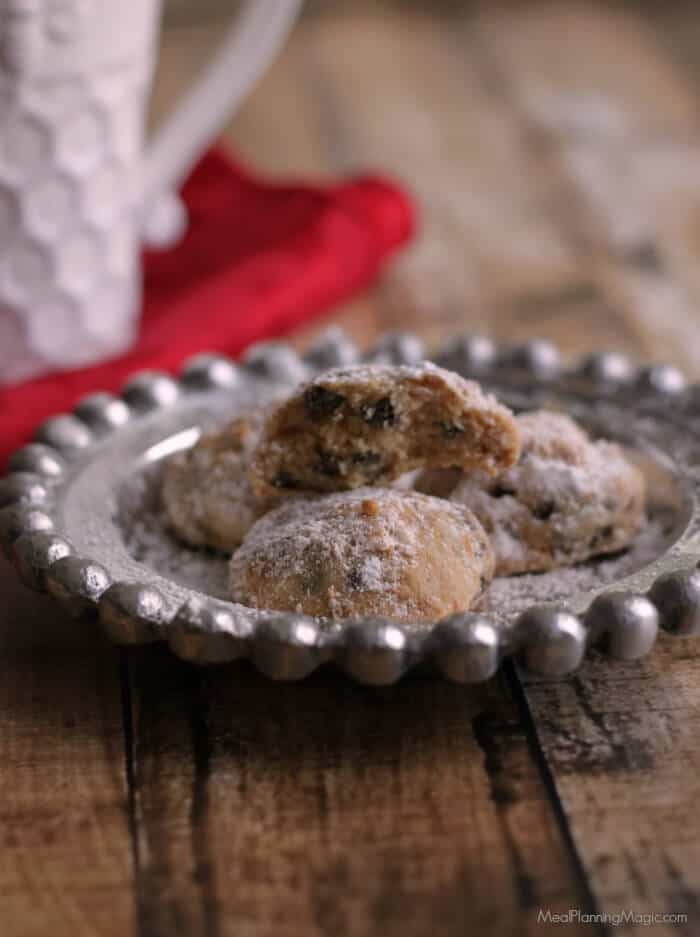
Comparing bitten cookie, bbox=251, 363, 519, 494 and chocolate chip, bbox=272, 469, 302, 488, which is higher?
bitten cookie, bbox=251, 363, 519, 494

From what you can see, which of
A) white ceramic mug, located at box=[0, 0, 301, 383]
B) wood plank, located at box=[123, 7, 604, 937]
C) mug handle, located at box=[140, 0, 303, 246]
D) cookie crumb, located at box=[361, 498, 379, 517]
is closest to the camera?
wood plank, located at box=[123, 7, 604, 937]

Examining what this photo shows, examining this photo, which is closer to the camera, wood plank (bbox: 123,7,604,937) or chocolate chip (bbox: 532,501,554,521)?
wood plank (bbox: 123,7,604,937)

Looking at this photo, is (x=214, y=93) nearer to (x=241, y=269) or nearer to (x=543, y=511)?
(x=241, y=269)

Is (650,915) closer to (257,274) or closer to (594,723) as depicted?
(594,723)

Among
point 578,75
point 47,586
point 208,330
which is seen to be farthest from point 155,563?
point 578,75

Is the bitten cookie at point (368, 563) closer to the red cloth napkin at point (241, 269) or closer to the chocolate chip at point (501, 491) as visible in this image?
the chocolate chip at point (501, 491)

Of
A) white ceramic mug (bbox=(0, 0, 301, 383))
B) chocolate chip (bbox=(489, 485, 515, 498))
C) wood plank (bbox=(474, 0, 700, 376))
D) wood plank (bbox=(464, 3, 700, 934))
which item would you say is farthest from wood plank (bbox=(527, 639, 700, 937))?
white ceramic mug (bbox=(0, 0, 301, 383))

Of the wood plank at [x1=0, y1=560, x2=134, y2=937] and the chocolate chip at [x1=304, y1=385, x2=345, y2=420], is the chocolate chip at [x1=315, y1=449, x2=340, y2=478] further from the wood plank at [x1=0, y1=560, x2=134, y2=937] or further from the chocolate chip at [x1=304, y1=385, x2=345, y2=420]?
the wood plank at [x1=0, y1=560, x2=134, y2=937]
